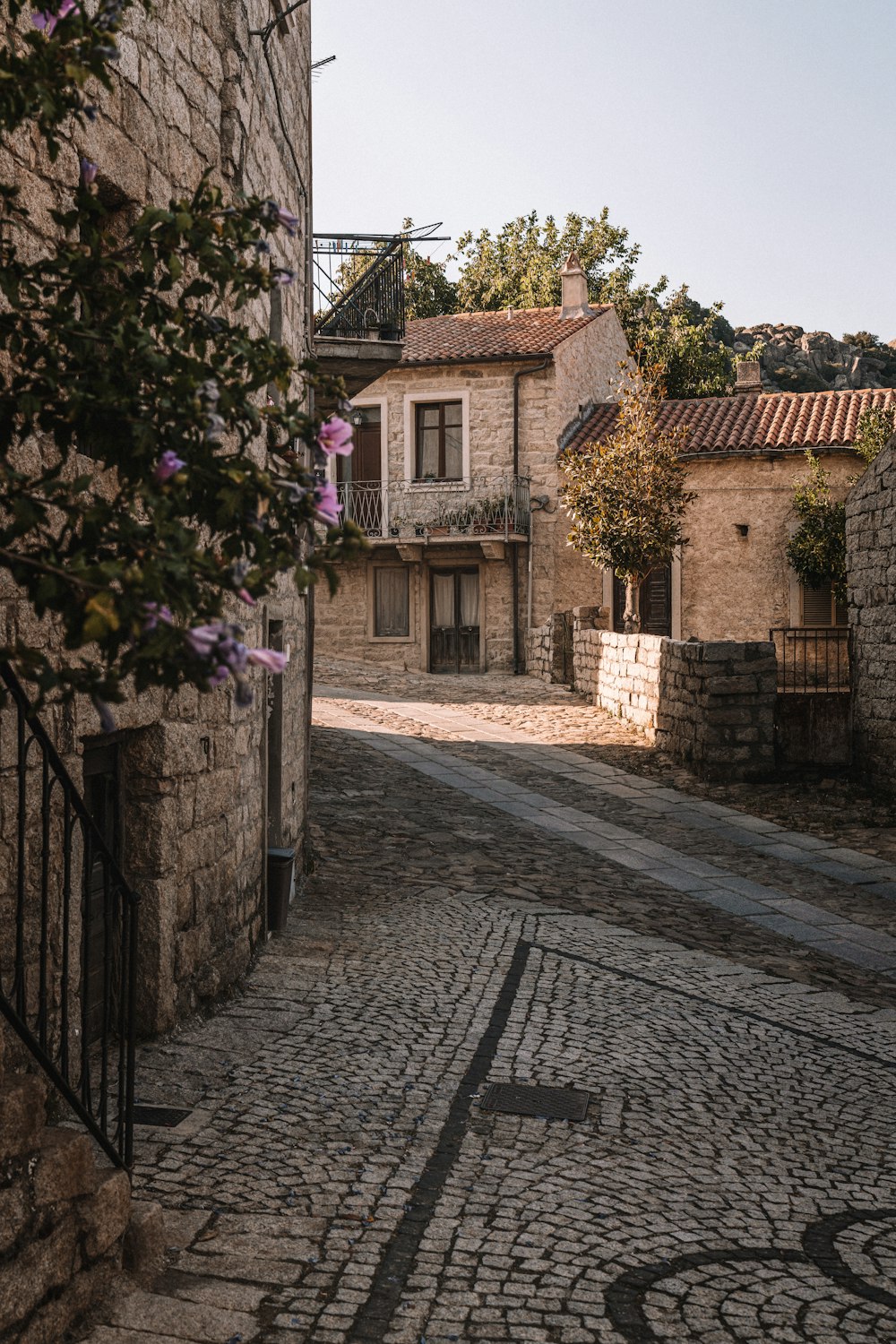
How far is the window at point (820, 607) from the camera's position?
939 inches

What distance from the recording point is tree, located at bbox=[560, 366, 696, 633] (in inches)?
793

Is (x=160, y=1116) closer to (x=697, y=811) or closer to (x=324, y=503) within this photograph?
(x=324, y=503)

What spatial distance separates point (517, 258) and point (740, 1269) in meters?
36.4

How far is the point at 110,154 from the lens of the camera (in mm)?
4977

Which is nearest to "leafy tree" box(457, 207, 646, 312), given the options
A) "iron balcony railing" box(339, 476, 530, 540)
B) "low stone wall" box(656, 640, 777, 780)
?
"iron balcony railing" box(339, 476, 530, 540)

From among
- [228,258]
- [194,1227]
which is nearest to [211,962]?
[194,1227]

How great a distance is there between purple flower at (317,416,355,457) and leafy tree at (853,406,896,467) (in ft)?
69.8

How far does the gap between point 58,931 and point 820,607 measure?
21.2 meters

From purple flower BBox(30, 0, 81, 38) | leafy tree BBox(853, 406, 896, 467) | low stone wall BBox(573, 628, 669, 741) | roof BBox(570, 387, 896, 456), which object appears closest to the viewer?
purple flower BBox(30, 0, 81, 38)

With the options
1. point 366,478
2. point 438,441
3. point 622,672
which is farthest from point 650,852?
point 366,478

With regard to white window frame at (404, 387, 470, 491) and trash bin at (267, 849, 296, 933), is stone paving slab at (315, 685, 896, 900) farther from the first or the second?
white window frame at (404, 387, 470, 491)

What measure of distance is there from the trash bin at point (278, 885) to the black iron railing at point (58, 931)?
2.02 metres

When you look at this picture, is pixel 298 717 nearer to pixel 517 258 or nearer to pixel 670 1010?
pixel 670 1010

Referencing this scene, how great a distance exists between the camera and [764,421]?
80.0ft
